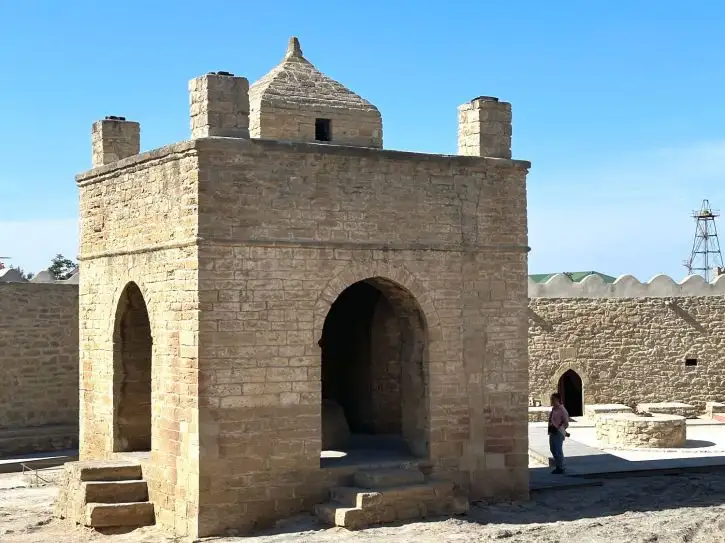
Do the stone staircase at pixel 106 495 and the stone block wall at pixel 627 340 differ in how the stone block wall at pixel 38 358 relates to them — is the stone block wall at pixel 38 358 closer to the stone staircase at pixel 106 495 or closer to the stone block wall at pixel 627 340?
the stone staircase at pixel 106 495

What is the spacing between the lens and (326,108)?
1319cm

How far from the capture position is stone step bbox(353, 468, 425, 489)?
462 inches

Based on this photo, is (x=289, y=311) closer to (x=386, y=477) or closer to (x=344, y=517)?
(x=386, y=477)

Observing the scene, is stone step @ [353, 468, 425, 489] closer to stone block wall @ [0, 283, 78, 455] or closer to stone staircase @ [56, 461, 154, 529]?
stone staircase @ [56, 461, 154, 529]

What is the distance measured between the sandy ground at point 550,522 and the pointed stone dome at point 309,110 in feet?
15.7

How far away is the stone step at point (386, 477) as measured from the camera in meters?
11.7

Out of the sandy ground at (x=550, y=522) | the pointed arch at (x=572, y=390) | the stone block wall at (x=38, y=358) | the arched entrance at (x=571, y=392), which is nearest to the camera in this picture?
the sandy ground at (x=550, y=522)

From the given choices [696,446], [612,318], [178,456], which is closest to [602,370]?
[612,318]

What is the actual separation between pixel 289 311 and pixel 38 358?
30.2 feet

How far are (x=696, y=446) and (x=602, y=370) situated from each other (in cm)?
380

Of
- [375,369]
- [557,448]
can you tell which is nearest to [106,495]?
[375,369]

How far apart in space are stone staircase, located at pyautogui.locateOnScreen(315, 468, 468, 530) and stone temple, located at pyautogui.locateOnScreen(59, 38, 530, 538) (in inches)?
1.1

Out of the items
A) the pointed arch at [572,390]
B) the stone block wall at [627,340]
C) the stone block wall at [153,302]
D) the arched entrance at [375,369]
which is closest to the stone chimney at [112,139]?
the stone block wall at [153,302]

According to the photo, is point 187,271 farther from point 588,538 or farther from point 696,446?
point 696,446
